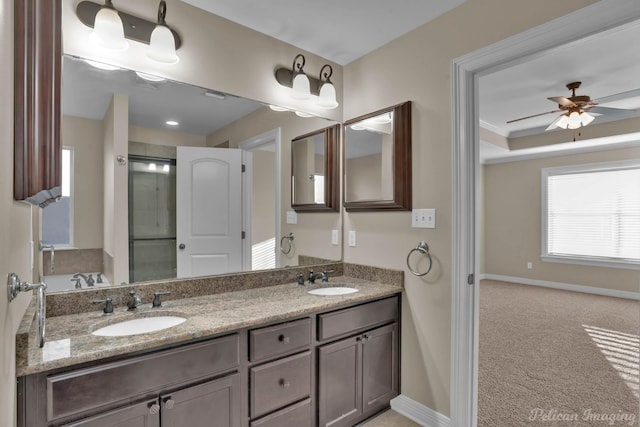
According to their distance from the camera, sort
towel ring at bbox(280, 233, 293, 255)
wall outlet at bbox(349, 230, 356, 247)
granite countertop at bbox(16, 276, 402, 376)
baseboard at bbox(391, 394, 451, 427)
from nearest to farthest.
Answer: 1. granite countertop at bbox(16, 276, 402, 376)
2. baseboard at bbox(391, 394, 451, 427)
3. towel ring at bbox(280, 233, 293, 255)
4. wall outlet at bbox(349, 230, 356, 247)

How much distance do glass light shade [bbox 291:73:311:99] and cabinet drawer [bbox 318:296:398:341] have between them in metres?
1.43

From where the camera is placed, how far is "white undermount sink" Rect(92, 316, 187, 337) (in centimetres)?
145

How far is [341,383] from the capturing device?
1857mm

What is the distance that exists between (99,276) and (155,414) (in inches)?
29.2

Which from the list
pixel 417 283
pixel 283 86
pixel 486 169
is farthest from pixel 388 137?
pixel 486 169

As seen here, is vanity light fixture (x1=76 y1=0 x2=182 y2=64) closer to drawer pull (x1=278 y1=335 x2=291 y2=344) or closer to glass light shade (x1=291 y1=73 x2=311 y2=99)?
glass light shade (x1=291 y1=73 x2=311 y2=99)

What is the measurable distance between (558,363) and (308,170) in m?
2.69

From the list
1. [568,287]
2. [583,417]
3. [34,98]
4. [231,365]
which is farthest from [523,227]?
[34,98]

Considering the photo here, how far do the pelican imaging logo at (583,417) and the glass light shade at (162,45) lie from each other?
2964mm

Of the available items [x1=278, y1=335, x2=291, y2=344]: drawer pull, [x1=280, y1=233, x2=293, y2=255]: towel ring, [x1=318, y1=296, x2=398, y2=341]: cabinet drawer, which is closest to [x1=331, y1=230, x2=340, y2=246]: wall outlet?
[x1=280, y1=233, x2=293, y2=255]: towel ring

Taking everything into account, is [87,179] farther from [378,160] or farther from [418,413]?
[418,413]

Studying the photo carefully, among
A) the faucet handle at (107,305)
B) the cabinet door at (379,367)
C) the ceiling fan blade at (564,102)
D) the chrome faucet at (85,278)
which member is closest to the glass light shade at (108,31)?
the chrome faucet at (85,278)

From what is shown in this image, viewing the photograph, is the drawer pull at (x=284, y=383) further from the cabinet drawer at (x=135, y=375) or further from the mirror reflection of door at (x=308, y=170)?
the mirror reflection of door at (x=308, y=170)

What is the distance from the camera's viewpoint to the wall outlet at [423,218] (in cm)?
202
